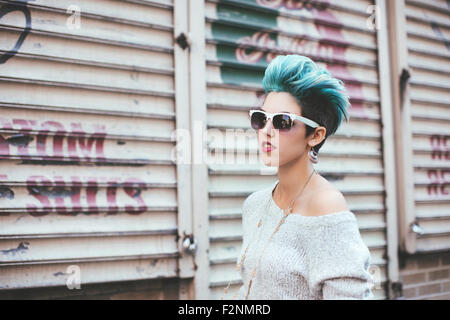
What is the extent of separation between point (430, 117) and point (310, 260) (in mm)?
3247

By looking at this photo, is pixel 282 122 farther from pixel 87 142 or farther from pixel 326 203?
pixel 87 142

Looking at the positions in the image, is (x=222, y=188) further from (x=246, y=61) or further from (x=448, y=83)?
(x=448, y=83)

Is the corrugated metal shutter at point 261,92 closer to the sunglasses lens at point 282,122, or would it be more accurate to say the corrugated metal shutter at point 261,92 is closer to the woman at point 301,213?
the woman at point 301,213

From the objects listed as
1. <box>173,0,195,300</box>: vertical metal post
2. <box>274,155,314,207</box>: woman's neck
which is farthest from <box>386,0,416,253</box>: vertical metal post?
<box>274,155,314,207</box>: woman's neck

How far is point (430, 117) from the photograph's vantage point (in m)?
3.79

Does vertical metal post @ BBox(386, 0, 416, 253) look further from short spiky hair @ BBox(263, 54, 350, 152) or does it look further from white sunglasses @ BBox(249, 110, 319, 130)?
white sunglasses @ BBox(249, 110, 319, 130)

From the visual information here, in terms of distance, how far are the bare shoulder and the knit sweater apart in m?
0.02

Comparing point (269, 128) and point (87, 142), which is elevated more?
point (87, 142)

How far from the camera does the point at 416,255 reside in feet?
11.9

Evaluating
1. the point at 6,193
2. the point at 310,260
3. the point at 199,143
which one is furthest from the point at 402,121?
the point at 6,193

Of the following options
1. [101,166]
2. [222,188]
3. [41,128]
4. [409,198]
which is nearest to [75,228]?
[101,166]

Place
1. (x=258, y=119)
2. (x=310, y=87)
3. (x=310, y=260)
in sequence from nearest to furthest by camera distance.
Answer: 1. (x=310, y=260)
2. (x=310, y=87)
3. (x=258, y=119)

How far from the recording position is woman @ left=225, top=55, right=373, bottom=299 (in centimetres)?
123
